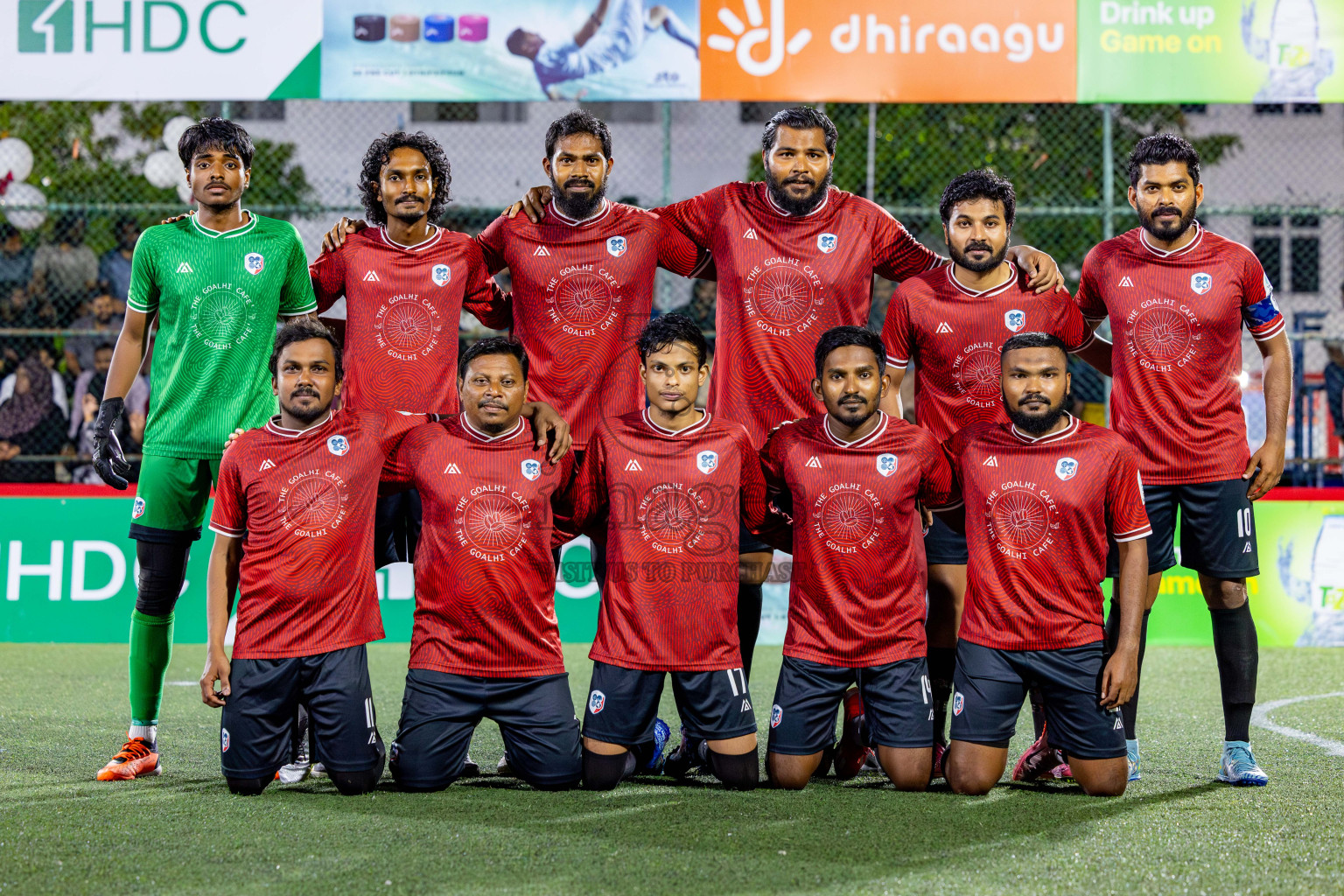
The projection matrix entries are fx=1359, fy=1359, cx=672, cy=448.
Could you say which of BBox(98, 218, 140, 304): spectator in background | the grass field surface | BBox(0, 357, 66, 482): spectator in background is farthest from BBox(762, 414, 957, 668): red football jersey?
BBox(98, 218, 140, 304): spectator in background

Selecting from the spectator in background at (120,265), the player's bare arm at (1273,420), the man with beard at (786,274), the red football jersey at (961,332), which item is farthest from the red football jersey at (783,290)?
the spectator in background at (120,265)

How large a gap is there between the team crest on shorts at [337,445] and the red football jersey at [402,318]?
12.7 inches

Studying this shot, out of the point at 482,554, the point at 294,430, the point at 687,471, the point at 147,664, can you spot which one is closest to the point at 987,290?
the point at 687,471

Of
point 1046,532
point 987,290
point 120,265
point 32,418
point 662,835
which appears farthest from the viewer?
point 120,265

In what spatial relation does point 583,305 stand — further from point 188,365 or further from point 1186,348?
point 1186,348

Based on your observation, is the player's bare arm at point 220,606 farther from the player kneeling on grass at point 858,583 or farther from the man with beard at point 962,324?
the man with beard at point 962,324

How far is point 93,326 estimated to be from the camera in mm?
9805

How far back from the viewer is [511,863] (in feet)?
11.0

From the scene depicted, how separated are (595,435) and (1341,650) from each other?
543 cm

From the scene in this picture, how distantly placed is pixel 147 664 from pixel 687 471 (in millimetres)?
1981

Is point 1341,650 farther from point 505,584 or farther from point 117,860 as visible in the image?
point 117,860

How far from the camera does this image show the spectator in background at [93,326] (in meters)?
9.73

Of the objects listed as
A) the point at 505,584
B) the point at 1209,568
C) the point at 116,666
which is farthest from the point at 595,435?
the point at 116,666

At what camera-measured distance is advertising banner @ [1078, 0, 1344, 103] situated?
8.17 m
